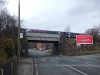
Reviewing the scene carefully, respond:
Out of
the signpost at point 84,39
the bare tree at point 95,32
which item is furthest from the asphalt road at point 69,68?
the bare tree at point 95,32

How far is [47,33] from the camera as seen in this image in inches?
3999

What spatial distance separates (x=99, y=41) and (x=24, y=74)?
100 meters

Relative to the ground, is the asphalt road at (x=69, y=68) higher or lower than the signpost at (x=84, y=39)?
lower

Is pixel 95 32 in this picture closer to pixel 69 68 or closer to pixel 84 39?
pixel 84 39

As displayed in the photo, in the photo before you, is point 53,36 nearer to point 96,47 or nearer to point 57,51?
point 57,51

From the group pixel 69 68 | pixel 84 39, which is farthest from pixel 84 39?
pixel 69 68

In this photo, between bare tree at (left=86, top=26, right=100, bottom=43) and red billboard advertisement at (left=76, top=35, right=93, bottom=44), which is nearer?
red billboard advertisement at (left=76, top=35, right=93, bottom=44)

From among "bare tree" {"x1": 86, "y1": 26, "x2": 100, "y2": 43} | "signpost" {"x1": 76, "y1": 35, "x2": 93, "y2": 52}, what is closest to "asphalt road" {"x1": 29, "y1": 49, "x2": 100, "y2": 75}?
"signpost" {"x1": 76, "y1": 35, "x2": 93, "y2": 52}

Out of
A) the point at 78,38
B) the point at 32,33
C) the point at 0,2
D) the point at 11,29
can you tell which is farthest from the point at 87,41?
the point at 0,2

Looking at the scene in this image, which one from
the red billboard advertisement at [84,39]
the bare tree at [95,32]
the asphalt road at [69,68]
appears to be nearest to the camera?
the asphalt road at [69,68]

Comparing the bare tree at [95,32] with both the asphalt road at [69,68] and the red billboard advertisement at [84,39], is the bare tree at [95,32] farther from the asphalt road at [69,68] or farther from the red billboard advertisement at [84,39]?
the asphalt road at [69,68]

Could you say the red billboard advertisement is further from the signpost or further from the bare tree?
the bare tree

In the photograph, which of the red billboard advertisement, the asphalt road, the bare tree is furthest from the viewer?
the bare tree

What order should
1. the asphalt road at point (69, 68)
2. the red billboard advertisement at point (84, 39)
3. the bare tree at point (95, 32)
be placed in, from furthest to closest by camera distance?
1. the bare tree at point (95, 32)
2. the red billboard advertisement at point (84, 39)
3. the asphalt road at point (69, 68)
